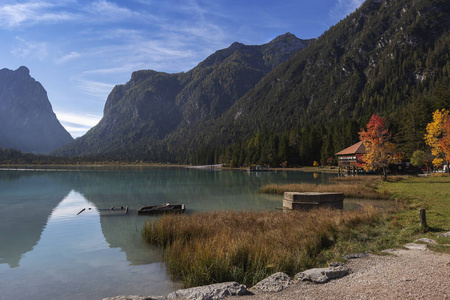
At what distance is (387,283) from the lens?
22.2 ft

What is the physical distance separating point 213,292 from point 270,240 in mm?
4709

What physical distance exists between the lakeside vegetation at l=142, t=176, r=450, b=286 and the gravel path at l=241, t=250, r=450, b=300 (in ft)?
5.18

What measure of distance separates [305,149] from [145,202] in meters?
84.1

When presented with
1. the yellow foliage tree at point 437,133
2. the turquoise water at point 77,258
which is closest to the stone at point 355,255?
the turquoise water at point 77,258

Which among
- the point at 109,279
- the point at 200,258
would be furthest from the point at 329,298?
the point at 109,279

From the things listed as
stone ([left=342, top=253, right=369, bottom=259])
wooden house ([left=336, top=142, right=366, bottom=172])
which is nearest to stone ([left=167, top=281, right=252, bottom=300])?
stone ([left=342, top=253, right=369, bottom=259])

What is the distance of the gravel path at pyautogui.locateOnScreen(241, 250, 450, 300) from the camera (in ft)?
20.2

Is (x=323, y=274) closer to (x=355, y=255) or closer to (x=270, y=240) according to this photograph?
(x=355, y=255)

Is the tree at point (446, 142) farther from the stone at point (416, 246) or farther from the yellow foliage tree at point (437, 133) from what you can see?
the stone at point (416, 246)

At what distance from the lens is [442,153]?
51250 mm

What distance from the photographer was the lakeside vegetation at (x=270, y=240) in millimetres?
8984

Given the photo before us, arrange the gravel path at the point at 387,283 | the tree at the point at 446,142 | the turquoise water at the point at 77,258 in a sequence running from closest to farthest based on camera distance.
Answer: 1. the gravel path at the point at 387,283
2. the turquoise water at the point at 77,258
3. the tree at the point at 446,142

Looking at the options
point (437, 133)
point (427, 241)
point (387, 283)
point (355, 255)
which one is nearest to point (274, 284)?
point (387, 283)

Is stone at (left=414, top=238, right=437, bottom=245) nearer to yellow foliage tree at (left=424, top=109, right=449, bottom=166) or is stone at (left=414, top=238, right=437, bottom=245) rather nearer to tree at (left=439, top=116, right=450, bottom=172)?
tree at (left=439, top=116, right=450, bottom=172)
